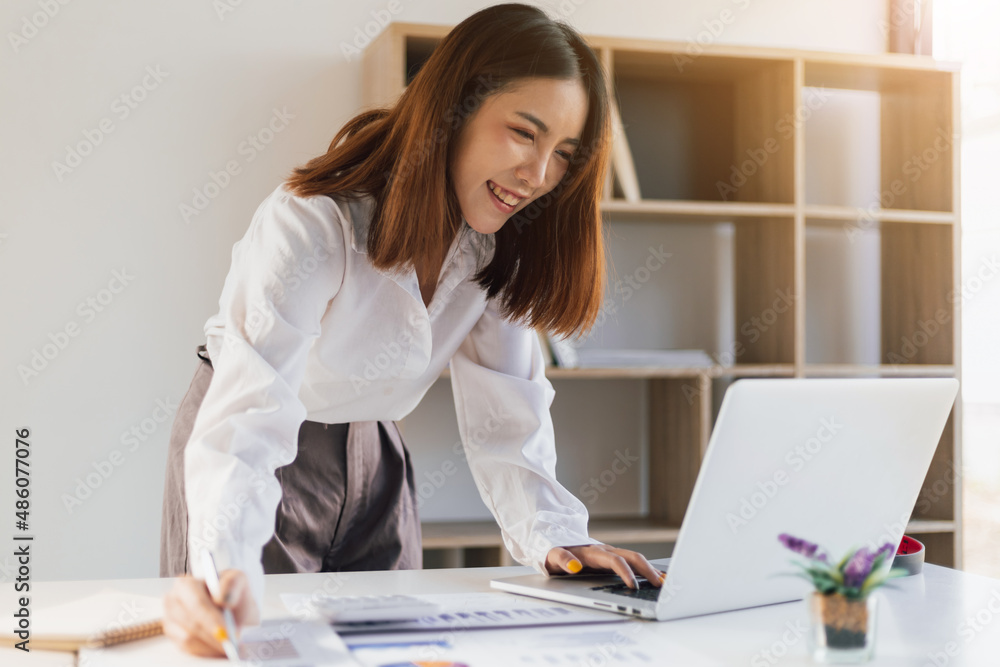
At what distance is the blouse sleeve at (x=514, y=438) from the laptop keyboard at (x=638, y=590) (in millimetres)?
121

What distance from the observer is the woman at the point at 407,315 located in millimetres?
1065

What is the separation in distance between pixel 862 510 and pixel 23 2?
7.43 ft

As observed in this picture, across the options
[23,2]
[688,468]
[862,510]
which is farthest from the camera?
[688,468]

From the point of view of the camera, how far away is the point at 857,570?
0.85m

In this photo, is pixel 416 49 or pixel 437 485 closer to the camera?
pixel 416 49

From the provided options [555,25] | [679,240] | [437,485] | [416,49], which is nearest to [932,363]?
[679,240]

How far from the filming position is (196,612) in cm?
85

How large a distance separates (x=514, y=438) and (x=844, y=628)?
63 centimetres

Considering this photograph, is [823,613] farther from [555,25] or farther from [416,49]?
[416,49]
